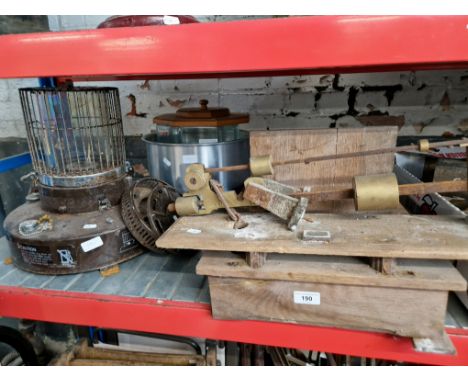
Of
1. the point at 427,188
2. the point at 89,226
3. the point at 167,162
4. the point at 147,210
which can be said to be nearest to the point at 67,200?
the point at 89,226

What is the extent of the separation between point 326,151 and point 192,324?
1.64 ft

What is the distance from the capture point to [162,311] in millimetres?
729

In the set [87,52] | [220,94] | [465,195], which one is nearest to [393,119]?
[465,195]

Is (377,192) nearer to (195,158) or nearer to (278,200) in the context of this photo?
(278,200)

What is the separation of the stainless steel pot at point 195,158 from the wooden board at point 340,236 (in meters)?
0.34

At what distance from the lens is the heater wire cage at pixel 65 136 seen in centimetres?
89

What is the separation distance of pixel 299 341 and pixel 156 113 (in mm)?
1311

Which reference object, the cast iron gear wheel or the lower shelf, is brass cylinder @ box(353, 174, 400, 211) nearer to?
the lower shelf

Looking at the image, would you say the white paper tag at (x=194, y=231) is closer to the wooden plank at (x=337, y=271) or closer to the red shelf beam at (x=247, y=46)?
the wooden plank at (x=337, y=271)

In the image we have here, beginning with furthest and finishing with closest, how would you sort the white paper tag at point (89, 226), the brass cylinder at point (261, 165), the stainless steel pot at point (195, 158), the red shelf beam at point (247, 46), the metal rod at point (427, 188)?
the stainless steel pot at point (195, 158) < the white paper tag at point (89, 226) < the brass cylinder at point (261, 165) < the metal rod at point (427, 188) < the red shelf beam at point (247, 46)

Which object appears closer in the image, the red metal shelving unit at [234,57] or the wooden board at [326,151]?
the red metal shelving unit at [234,57]

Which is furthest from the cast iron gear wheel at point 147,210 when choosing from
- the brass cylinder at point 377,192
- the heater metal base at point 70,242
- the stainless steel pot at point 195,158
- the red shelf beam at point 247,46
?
the brass cylinder at point 377,192

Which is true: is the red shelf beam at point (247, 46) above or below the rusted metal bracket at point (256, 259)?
above

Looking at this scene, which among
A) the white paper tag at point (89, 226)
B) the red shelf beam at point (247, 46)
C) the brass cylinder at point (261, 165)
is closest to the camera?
the red shelf beam at point (247, 46)
